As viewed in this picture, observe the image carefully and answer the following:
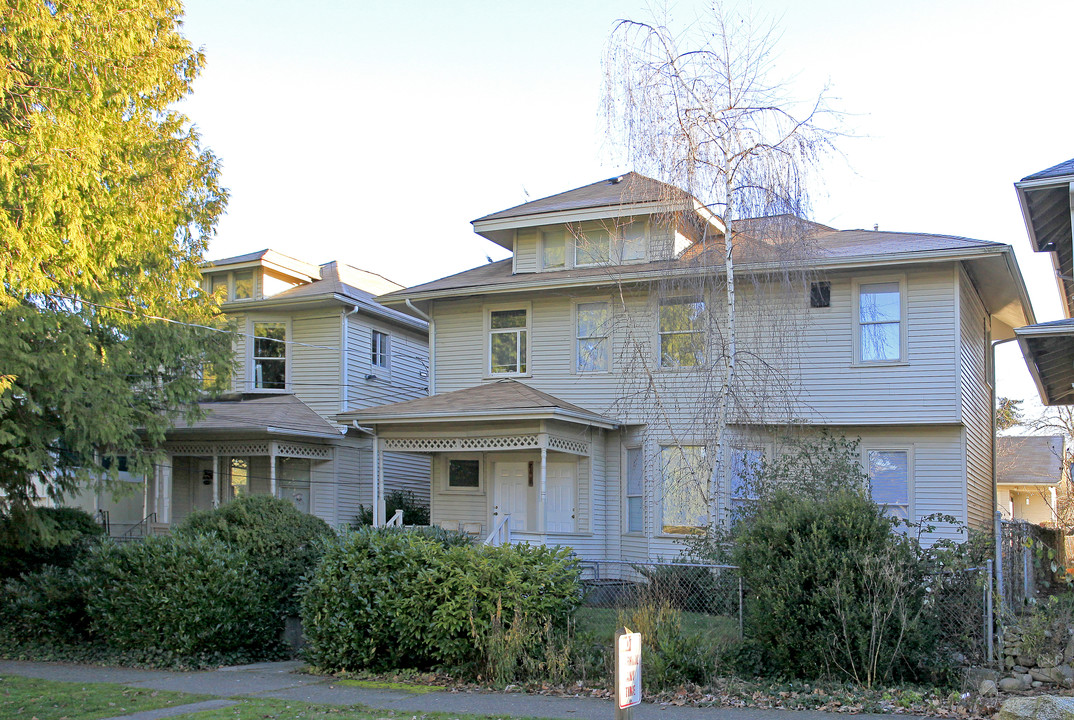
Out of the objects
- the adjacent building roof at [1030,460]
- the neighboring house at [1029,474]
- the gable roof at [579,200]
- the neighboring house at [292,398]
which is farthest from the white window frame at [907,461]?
the neighboring house at [1029,474]

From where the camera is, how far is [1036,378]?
17.0m

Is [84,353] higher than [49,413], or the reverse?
[84,353]

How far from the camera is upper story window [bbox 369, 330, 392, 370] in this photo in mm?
24609

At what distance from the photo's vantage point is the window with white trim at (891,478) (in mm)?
17391

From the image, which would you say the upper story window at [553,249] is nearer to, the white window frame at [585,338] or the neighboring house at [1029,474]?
the white window frame at [585,338]

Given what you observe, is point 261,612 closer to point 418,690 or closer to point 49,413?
point 418,690

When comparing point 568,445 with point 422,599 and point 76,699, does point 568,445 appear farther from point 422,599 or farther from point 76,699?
point 76,699

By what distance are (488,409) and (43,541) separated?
7.61 metres

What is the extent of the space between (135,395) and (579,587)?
917 centimetres

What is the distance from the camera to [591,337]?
19359 millimetres

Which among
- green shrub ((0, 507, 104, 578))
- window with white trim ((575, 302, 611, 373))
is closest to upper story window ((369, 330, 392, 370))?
window with white trim ((575, 302, 611, 373))

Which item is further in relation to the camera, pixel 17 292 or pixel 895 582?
pixel 17 292

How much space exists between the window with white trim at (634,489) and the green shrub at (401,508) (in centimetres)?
601

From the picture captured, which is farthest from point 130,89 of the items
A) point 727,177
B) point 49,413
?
point 727,177
